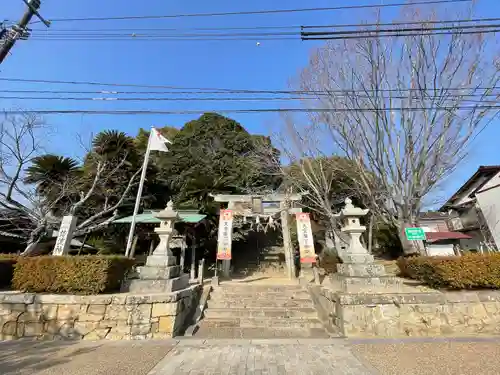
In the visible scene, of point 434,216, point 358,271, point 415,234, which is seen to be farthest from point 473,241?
point 358,271

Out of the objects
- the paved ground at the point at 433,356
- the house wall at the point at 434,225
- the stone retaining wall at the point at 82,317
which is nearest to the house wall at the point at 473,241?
the house wall at the point at 434,225

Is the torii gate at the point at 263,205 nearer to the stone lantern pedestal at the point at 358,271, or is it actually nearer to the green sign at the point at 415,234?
the green sign at the point at 415,234

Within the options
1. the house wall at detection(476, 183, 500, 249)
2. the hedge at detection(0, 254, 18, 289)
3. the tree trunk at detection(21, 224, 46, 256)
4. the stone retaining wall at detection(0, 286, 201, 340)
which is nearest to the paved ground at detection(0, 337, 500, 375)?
the stone retaining wall at detection(0, 286, 201, 340)

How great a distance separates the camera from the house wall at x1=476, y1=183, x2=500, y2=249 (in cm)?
1291

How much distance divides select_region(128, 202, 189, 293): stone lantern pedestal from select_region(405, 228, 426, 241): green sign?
8.04 metres

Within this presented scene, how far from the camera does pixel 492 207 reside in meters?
13.2

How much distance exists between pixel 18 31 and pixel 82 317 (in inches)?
233

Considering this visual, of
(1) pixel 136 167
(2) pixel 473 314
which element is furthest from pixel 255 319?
(1) pixel 136 167

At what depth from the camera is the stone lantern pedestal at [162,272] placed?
5266 mm

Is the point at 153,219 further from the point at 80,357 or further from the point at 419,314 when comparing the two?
the point at 419,314

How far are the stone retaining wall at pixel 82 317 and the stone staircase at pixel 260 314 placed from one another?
4.04 feet

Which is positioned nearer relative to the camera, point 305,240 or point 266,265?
point 305,240

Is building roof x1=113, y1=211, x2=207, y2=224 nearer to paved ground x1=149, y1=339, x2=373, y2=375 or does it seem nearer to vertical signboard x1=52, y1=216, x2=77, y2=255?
vertical signboard x1=52, y1=216, x2=77, y2=255

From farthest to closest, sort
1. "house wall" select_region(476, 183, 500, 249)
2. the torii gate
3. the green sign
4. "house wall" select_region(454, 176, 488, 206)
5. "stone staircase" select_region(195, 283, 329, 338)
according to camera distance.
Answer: "house wall" select_region(454, 176, 488, 206) → "house wall" select_region(476, 183, 500, 249) → the torii gate → the green sign → "stone staircase" select_region(195, 283, 329, 338)
